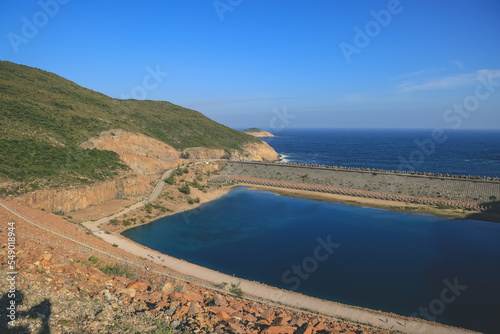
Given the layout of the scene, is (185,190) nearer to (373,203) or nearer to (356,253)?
(356,253)

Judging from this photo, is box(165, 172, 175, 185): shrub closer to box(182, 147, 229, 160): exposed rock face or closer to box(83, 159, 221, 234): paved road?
box(83, 159, 221, 234): paved road

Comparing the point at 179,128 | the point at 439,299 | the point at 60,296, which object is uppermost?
the point at 179,128

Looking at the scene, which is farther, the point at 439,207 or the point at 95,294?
the point at 439,207

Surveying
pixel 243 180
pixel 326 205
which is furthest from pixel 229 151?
pixel 326 205

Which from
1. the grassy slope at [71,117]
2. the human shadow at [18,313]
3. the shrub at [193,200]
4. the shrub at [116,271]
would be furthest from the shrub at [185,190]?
the human shadow at [18,313]

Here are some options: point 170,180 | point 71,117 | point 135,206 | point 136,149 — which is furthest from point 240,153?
point 135,206

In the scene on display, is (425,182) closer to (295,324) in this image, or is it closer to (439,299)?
(439,299)

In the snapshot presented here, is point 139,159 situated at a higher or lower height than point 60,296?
higher
